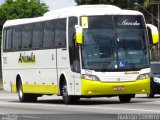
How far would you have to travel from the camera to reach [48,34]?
1168 inches

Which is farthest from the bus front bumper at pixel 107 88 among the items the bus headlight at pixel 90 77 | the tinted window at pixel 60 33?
the tinted window at pixel 60 33

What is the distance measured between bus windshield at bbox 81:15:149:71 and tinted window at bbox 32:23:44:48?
3.85 m

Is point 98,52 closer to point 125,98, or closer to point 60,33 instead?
point 60,33

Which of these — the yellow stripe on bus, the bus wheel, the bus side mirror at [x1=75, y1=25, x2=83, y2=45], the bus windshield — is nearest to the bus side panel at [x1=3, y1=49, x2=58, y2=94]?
the yellow stripe on bus

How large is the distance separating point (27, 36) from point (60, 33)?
3.96m

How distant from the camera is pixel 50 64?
29688 millimetres

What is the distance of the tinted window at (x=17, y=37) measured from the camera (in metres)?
33.1

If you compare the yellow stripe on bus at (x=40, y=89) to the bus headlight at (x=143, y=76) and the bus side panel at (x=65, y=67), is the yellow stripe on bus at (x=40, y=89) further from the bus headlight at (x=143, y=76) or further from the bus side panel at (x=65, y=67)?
the bus headlight at (x=143, y=76)

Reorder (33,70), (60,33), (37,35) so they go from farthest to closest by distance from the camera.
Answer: (33,70), (37,35), (60,33)

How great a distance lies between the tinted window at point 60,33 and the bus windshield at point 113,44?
4.03 ft

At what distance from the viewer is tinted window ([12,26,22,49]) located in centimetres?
3306

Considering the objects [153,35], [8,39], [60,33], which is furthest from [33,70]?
[153,35]

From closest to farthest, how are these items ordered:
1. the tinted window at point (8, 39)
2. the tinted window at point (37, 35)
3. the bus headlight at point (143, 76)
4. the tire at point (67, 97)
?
the bus headlight at point (143, 76) < the tire at point (67, 97) < the tinted window at point (37, 35) < the tinted window at point (8, 39)

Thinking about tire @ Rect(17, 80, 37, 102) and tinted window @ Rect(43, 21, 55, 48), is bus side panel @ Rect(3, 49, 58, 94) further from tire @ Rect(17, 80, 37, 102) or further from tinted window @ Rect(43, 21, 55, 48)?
tire @ Rect(17, 80, 37, 102)
